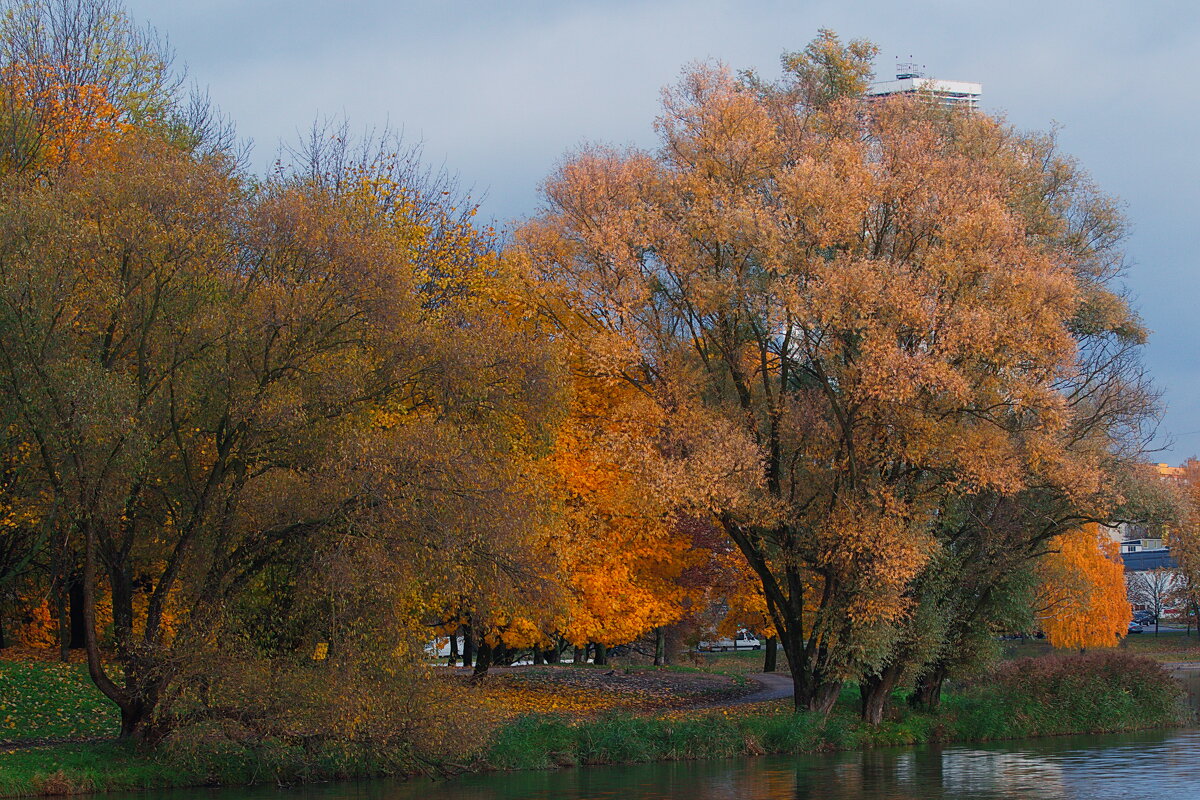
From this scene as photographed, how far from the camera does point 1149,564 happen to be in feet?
396

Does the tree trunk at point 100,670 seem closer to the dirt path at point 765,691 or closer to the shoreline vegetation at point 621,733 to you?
the shoreline vegetation at point 621,733

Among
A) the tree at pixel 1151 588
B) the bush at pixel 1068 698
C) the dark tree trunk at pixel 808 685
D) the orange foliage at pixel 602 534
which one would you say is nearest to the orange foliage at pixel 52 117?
the orange foliage at pixel 602 534

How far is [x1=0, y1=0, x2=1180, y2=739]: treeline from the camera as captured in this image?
78.2ft

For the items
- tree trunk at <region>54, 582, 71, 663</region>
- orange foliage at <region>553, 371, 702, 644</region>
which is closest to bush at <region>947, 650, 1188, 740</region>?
orange foliage at <region>553, 371, 702, 644</region>

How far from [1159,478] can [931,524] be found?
24.2 feet

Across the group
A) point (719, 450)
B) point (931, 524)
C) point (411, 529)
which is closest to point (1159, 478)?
point (931, 524)

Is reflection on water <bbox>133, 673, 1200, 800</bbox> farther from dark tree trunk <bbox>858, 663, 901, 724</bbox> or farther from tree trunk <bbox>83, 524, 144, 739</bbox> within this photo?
dark tree trunk <bbox>858, 663, 901, 724</bbox>

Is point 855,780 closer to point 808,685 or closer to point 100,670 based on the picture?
point 808,685

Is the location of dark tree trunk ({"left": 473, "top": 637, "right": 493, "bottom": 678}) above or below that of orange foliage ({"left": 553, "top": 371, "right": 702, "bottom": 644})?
below

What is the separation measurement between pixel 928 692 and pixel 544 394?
64.9ft

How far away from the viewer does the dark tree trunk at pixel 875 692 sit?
3719 centimetres

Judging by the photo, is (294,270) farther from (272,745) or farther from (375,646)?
(272,745)

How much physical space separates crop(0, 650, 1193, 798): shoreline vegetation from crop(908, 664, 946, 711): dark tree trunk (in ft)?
1.31

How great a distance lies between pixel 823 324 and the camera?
31406mm
